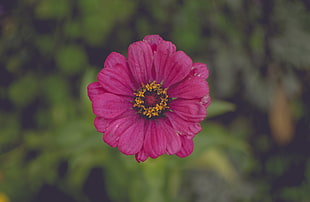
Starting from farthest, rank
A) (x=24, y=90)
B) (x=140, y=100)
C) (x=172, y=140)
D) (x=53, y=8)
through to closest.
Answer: (x=24, y=90)
(x=53, y=8)
(x=140, y=100)
(x=172, y=140)

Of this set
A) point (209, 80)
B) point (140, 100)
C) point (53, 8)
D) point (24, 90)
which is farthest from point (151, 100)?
point (24, 90)

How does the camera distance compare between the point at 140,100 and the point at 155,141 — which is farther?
the point at 140,100

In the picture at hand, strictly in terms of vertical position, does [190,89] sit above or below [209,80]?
above

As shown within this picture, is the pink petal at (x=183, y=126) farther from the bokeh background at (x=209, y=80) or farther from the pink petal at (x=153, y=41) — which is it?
the bokeh background at (x=209, y=80)

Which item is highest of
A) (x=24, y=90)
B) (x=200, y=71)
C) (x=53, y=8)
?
(x=53, y=8)

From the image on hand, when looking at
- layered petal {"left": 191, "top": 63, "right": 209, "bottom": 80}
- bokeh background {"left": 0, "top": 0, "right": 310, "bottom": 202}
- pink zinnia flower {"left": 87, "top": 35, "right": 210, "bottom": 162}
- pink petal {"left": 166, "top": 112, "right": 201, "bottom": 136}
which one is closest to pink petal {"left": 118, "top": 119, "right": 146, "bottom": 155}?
pink zinnia flower {"left": 87, "top": 35, "right": 210, "bottom": 162}

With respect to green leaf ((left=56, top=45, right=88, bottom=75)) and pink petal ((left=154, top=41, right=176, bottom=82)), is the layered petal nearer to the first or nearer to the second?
pink petal ((left=154, top=41, right=176, bottom=82))

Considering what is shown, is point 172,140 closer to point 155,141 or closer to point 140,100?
point 155,141

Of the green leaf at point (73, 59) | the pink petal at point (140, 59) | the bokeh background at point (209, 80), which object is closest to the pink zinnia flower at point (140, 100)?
the pink petal at point (140, 59)
